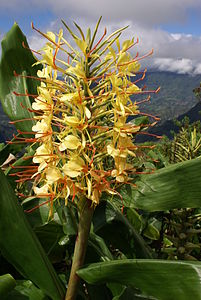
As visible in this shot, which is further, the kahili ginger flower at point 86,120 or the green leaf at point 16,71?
the green leaf at point 16,71

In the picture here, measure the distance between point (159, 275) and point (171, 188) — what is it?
A: 0.36 m

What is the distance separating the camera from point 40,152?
1206 millimetres

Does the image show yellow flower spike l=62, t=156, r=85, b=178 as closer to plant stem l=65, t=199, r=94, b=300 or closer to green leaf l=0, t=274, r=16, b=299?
plant stem l=65, t=199, r=94, b=300

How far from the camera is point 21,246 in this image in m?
1.14

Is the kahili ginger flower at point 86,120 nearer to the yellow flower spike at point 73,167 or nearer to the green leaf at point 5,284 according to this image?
the yellow flower spike at point 73,167

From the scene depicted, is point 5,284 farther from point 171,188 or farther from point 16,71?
point 16,71

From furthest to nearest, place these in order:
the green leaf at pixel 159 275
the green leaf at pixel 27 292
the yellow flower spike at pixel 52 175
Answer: the green leaf at pixel 27 292, the yellow flower spike at pixel 52 175, the green leaf at pixel 159 275

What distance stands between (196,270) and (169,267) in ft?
0.28

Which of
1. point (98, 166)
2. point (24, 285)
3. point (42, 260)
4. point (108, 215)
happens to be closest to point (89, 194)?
point (98, 166)

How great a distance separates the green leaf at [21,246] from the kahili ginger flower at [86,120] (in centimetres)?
15

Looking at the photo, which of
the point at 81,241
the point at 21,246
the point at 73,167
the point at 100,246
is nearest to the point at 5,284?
the point at 21,246

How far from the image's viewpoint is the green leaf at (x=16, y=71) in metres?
1.84

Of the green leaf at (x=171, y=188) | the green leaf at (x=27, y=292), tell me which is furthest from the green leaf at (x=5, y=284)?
the green leaf at (x=171, y=188)

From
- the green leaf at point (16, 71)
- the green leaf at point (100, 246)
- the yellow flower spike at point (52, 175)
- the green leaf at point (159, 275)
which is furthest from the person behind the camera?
the green leaf at point (16, 71)
